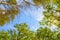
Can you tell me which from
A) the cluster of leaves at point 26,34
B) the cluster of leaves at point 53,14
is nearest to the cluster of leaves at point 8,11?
the cluster of leaves at point 53,14

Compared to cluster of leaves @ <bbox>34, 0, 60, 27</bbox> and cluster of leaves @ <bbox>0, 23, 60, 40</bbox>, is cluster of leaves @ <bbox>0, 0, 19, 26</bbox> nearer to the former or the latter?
cluster of leaves @ <bbox>34, 0, 60, 27</bbox>

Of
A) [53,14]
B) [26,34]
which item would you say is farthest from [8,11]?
[26,34]

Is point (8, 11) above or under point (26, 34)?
above

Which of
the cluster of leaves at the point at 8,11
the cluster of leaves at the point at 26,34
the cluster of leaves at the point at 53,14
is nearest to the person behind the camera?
the cluster of leaves at the point at 8,11

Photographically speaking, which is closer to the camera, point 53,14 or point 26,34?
point 53,14

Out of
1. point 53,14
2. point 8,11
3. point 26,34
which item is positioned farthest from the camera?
point 26,34

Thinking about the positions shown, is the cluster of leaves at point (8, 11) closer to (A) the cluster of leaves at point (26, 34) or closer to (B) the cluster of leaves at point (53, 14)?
(B) the cluster of leaves at point (53, 14)

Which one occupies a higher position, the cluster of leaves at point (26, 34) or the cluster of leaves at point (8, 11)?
the cluster of leaves at point (8, 11)

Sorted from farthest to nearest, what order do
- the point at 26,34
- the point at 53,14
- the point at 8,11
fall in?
the point at 26,34 → the point at 53,14 → the point at 8,11

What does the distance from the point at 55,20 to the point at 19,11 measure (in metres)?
3.52

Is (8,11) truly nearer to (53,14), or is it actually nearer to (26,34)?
(53,14)

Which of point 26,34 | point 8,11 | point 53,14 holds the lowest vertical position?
point 26,34

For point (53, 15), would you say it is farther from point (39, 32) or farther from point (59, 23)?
point (39, 32)

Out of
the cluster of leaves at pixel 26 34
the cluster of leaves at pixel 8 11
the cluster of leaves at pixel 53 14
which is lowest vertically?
the cluster of leaves at pixel 26 34
